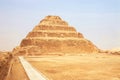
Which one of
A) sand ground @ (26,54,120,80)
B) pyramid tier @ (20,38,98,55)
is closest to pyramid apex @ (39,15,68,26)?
pyramid tier @ (20,38,98,55)

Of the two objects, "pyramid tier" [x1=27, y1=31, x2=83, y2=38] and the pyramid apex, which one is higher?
the pyramid apex

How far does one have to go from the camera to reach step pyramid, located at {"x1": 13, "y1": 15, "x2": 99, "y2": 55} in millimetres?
69688

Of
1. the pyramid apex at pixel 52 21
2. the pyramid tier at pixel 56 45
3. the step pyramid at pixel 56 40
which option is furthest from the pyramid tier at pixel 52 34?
the pyramid apex at pixel 52 21

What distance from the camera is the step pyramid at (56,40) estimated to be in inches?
2744

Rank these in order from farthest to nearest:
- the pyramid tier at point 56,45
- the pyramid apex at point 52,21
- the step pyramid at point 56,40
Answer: the pyramid apex at point 52,21
the step pyramid at point 56,40
the pyramid tier at point 56,45

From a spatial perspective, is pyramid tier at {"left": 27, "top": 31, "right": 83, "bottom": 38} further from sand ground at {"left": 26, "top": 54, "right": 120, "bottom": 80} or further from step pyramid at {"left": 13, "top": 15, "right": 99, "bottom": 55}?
sand ground at {"left": 26, "top": 54, "right": 120, "bottom": 80}

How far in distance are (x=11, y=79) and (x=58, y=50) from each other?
55.2m

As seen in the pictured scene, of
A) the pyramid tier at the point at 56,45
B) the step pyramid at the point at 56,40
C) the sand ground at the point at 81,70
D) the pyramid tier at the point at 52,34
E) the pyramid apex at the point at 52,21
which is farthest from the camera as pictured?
the pyramid apex at the point at 52,21

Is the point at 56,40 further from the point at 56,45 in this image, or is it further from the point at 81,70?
the point at 81,70

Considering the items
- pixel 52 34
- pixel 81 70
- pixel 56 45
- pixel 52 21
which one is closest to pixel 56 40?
pixel 56 45

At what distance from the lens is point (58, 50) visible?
70250 millimetres

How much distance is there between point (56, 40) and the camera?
7156 cm

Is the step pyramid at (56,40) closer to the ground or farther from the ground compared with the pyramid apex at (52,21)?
closer to the ground

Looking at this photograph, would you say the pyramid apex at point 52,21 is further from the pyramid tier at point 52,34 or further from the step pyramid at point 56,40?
the pyramid tier at point 52,34
